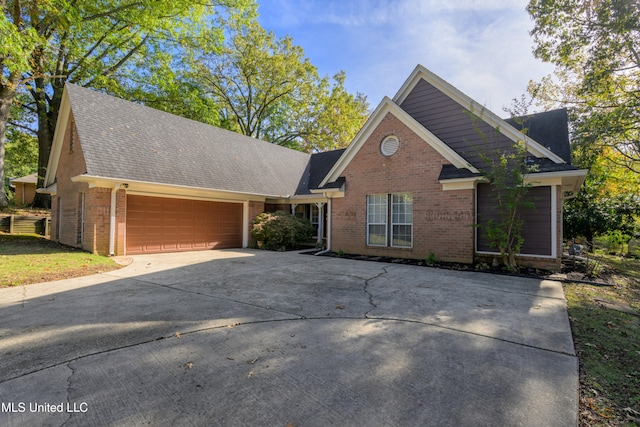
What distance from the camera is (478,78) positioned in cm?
1313

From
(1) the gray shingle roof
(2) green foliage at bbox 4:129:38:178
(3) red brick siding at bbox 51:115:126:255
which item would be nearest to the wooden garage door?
(3) red brick siding at bbox 51:115:126:255

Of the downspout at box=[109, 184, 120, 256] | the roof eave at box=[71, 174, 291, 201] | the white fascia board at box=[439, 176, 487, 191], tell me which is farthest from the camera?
the downspout at box=[109, 184, 120, 256]

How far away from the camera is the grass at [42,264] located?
7.18m

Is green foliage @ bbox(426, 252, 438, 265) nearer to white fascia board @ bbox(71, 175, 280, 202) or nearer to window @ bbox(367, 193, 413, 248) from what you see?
window @ bbox(367, 193, 413, 248)

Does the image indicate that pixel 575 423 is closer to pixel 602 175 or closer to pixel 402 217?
pixel 402 217

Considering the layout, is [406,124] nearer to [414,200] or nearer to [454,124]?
[454,124]

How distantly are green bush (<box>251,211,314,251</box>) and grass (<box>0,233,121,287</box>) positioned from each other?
6.00 metres

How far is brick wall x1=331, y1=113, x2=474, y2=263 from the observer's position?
32.2ft

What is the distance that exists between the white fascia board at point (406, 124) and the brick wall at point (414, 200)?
155 mm

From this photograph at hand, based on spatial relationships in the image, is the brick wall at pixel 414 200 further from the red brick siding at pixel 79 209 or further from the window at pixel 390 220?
the red brick siding at pixel 79 209

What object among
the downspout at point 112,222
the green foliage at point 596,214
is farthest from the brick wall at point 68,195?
the green foliage at point 596,214

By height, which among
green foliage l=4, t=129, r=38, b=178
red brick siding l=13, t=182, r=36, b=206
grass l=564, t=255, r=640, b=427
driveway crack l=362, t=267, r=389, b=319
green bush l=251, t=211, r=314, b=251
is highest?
green foliage l=4, t=129, r=38, b=178

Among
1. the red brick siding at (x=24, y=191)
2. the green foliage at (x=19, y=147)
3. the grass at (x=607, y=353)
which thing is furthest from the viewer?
the red brick siding at (x=24, y=191)

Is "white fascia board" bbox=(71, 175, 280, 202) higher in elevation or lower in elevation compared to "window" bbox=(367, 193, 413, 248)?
higher
